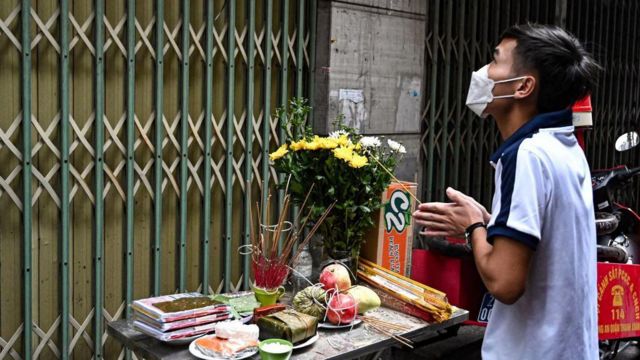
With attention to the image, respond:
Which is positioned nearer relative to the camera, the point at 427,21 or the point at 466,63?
the point at 427,21

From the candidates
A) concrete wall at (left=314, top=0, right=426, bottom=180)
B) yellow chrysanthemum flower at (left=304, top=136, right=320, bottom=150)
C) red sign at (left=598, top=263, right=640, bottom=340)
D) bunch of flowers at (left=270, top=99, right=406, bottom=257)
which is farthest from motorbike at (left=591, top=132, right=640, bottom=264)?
yellow chrysanthemum flower at (left=304, top=136, right=320, bottom=150)

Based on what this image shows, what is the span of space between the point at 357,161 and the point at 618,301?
216 centimetres

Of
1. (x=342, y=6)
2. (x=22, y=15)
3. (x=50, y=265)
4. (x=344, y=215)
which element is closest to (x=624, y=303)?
(x=344, y=215)

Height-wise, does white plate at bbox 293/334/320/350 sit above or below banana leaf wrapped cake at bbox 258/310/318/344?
below

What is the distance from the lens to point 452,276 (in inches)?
141

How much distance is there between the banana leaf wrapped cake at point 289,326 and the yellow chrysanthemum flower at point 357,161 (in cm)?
62

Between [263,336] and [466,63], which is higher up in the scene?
[466,63]

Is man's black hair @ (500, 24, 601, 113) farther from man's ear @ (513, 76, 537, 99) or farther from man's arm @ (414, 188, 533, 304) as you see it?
man's arm @ (414, 188, 533, 304)

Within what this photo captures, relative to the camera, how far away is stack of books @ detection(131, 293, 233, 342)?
2.14 meters

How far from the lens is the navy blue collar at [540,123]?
181 cm

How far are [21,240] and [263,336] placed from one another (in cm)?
161

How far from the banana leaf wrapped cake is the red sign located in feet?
7.24

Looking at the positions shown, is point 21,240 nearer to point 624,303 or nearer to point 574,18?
point 624,303

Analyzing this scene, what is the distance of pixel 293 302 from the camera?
8.15 feet
